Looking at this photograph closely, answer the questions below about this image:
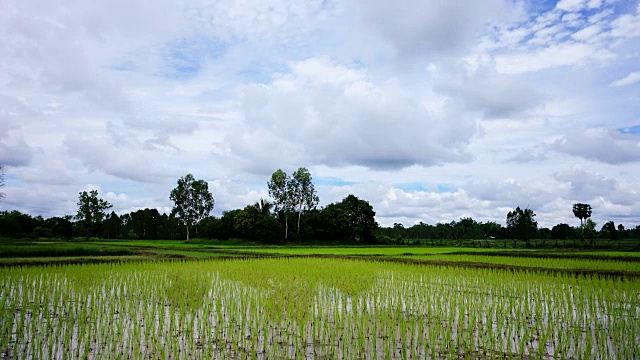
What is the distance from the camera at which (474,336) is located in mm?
6562

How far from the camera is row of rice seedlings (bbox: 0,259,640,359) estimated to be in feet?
19.0

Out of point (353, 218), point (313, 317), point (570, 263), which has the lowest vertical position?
point (570, 263)

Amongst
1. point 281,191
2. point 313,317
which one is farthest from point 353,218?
point 313,317

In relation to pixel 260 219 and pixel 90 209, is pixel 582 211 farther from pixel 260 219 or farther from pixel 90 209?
pixel 90 209

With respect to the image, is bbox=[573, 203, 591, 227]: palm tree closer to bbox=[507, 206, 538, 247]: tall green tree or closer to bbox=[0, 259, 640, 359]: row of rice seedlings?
bbox=[507, 206, 538, 247]: tall green tree

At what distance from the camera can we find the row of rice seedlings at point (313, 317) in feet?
19.0

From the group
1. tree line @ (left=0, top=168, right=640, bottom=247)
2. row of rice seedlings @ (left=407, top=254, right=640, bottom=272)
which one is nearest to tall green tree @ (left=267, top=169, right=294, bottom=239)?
tree line @ (left=0, top=168, right=640, bottom=247)

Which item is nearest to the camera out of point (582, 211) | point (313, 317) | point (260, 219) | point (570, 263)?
point (313, 317)

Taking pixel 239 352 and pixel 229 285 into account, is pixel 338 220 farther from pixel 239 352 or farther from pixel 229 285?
pixel 239 352

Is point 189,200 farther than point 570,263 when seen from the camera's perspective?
Yes

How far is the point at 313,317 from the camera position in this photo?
764 cm

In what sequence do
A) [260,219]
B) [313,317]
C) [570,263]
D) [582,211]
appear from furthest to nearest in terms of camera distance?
[582,211], [260,219], [570,263], [313,317]

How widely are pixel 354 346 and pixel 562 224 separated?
8664cm

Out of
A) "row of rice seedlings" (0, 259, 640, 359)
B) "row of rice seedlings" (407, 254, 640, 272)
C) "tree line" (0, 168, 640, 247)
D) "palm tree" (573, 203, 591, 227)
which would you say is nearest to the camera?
"row of rice seedlings" (0, 259, 640, 359)
